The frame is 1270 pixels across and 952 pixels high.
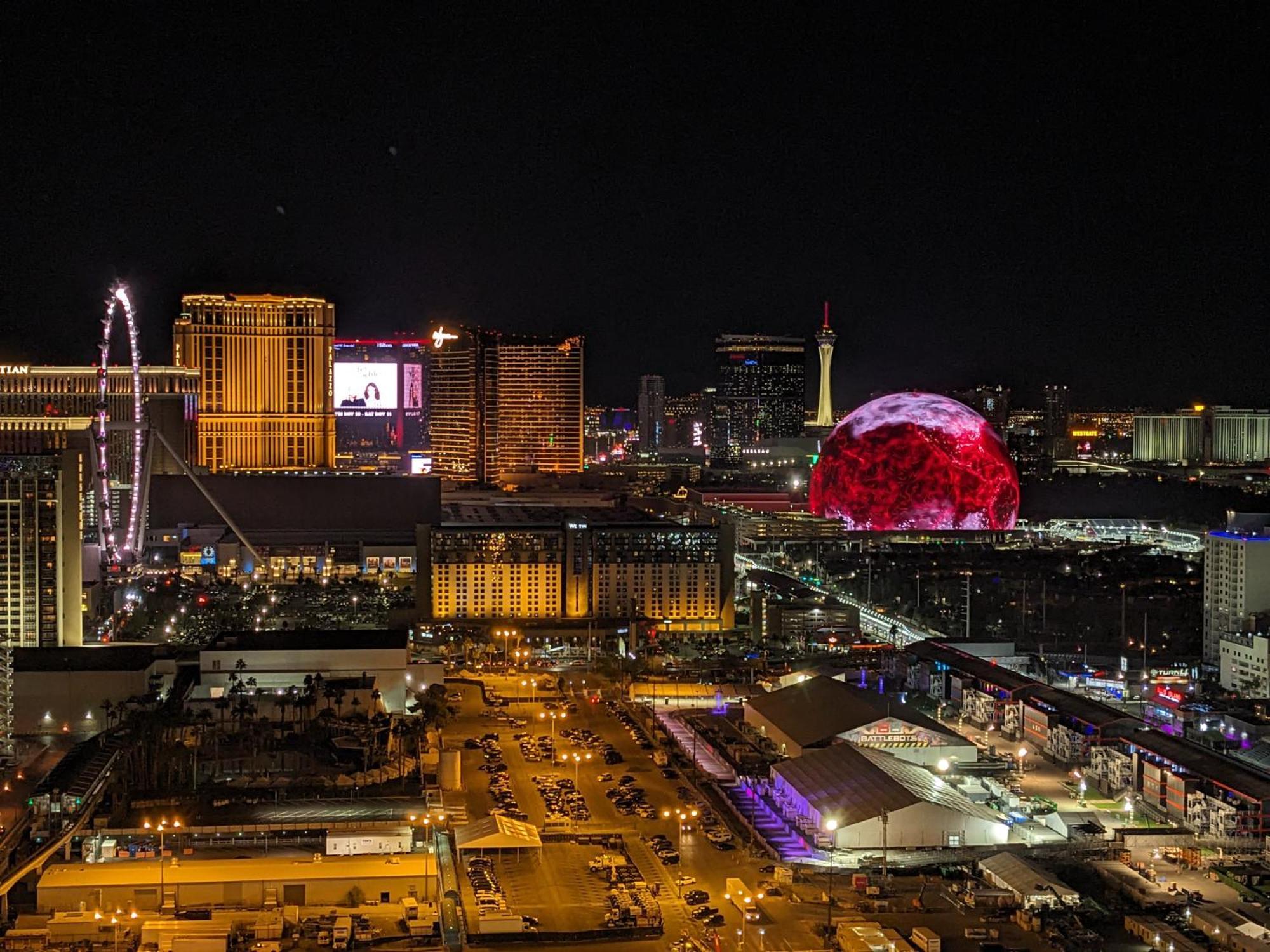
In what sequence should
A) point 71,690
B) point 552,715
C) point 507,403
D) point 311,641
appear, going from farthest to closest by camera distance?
point 507,403 → point 311,641 → point 552,715 → point 71,690

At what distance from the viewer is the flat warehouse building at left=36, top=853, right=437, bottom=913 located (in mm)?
14016

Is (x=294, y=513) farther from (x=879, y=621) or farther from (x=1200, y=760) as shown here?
(x=1200, y=760)

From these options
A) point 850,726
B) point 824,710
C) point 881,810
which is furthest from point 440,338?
point 881,810

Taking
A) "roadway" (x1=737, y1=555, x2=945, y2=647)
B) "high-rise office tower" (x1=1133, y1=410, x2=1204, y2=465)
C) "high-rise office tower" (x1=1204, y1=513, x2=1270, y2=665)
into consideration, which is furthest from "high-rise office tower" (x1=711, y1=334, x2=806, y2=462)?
"high-rise office tower" (x1=1204, y1=513, x2=1270, y2=665)

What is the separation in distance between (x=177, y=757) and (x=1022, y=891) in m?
8.79

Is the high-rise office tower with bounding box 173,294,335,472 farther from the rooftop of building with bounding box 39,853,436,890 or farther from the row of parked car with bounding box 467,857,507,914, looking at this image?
the row of parked car with bounding box 467,857,507,914

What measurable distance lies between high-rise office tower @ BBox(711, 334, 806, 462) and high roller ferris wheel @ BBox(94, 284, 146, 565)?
1511 inches

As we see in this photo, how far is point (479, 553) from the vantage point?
95.8ft

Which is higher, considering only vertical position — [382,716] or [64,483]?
[64,483]

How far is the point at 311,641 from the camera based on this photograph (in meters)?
22.7

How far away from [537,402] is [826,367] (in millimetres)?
10736

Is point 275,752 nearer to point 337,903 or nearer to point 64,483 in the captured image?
point 337,903

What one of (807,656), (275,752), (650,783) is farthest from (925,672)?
(275,752)

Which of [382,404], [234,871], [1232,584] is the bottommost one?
[234,871]
